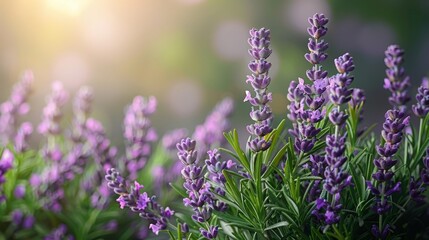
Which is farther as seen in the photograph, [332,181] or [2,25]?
[2,25]

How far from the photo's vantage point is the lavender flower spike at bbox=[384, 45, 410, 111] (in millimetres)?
934

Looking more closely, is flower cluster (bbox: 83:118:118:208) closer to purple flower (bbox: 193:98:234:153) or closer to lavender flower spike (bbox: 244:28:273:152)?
purple flower (bbox: 193:98:234:153)

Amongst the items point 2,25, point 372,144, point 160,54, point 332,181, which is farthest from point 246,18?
point 332,181

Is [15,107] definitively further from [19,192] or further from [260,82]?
[260,82]

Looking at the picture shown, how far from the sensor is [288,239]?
32.8 inches

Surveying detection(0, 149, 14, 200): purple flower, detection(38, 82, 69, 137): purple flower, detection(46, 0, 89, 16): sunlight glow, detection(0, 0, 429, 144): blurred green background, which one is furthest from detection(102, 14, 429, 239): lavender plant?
detection(46, 0, 89, 16): sunlight glow

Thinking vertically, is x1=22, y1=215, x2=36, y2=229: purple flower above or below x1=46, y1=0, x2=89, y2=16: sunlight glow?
below

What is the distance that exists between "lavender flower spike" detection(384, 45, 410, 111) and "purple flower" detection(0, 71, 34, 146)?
0.83 metres

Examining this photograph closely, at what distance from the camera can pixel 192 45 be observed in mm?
3037

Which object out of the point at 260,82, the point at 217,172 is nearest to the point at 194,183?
the point at 217,172

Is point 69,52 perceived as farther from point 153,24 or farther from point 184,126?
point 184,126

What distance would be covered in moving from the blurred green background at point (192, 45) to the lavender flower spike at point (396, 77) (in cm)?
186

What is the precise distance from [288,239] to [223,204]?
101mm

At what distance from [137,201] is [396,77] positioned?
43cm
